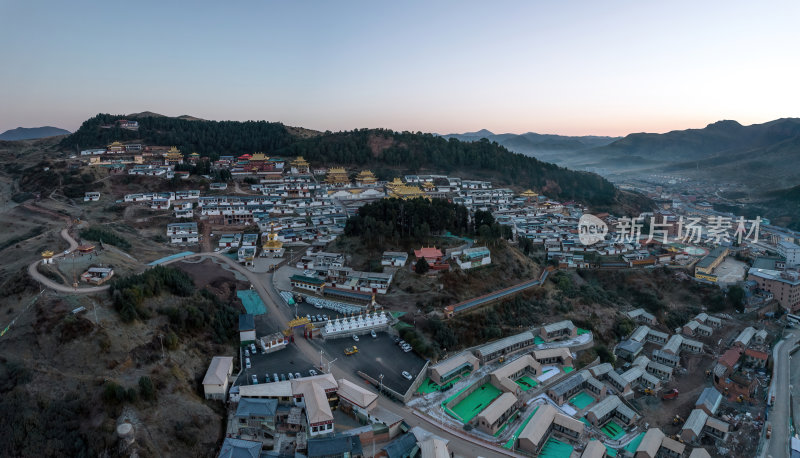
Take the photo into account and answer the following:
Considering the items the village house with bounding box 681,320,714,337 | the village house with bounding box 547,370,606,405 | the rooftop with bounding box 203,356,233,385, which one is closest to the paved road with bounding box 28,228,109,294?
the rooftop with bounding box 203,356,233,385

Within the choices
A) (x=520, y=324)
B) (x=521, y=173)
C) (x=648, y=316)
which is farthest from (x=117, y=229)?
(x=521, y=173)

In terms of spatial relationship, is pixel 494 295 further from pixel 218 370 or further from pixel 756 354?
pixel 218 370

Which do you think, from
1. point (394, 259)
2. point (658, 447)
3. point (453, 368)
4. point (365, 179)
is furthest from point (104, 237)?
point (658, 447)

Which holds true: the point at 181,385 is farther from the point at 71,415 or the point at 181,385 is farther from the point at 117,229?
the point at 117,229

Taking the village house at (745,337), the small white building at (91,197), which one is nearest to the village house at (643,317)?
the village house at (745,337)

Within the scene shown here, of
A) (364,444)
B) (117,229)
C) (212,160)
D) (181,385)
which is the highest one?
(212,160)

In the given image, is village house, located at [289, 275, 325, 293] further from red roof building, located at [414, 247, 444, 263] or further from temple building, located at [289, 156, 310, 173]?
temple building, located at [289, 156, 310, 173]
